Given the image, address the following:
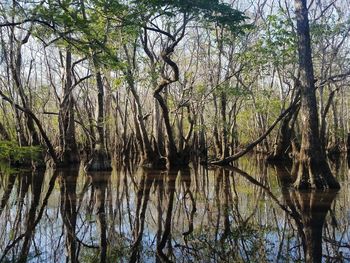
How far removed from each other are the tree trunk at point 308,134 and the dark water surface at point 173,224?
0.47 meters

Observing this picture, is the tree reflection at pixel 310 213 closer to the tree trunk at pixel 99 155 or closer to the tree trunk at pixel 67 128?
the tree trunk at pixel 99 155

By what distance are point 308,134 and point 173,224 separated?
4934mm

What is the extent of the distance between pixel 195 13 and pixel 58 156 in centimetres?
939

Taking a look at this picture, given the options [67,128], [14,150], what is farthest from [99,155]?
[14,150]

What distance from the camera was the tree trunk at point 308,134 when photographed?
9.38m

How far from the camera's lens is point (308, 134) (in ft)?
32.0

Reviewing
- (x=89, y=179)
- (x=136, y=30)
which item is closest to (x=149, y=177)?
(x=89, y=179)

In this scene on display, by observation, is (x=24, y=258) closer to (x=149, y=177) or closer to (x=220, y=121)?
(x=149, y=177)

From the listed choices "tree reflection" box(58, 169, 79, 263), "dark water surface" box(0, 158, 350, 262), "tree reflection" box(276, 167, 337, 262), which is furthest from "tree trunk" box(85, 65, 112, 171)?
"tree reflection" box(276, 167, 337, 262)

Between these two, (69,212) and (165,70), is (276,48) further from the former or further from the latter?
(69,212)

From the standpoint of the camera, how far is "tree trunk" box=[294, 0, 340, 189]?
30.8 feet

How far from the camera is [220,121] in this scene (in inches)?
754

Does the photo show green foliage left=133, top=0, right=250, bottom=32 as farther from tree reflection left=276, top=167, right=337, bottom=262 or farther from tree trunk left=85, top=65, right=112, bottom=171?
tree trunk left=85, top=65, right=112, bottom=171

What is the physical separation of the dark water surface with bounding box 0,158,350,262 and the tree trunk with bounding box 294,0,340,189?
1.53ft
